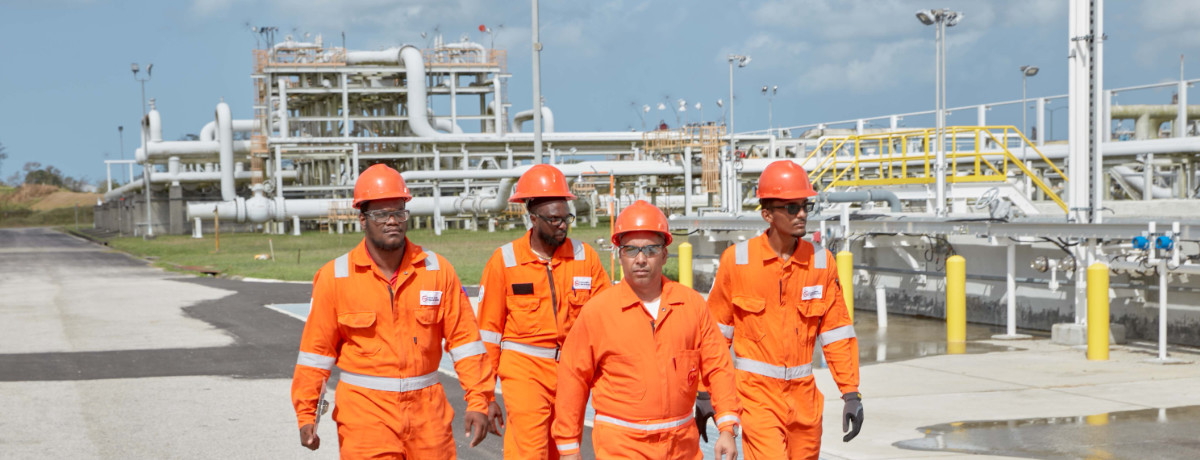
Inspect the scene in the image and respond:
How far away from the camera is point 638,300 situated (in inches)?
182

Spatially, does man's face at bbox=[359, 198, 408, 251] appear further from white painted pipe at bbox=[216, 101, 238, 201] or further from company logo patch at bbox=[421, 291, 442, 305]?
white painted pipe at bbox=[216, 101, 238, 201]

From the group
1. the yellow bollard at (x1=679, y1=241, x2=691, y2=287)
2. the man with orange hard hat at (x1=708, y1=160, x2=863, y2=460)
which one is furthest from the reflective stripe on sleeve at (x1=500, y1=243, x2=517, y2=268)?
the yellow bollard at (x1=679, y1=241, x2=691, y2=287)

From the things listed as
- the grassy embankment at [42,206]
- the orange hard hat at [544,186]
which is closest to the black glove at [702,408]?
the orange hard hat at [544,186]

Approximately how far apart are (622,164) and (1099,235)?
30079 mm

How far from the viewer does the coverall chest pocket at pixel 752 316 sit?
557 centimetres

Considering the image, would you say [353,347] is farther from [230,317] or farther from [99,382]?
[230,317]

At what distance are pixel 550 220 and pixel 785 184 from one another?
1.21 meters

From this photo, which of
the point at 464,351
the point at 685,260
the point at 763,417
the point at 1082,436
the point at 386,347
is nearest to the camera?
the point at 386,347

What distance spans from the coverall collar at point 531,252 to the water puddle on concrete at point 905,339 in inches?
257

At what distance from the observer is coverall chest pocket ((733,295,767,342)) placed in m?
5.57

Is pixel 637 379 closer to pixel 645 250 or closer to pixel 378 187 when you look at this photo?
pixel 645 250

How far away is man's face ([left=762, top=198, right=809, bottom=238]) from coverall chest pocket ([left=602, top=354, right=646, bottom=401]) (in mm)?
1413

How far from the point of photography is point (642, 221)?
4.68 meters

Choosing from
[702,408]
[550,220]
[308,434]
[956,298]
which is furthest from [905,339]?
[308,434]
